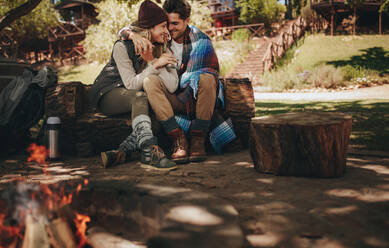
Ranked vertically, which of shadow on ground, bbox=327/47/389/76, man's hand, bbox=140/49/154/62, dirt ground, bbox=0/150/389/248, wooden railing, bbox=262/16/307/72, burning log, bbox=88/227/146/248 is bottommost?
burning log, bbox=88/227/146/248

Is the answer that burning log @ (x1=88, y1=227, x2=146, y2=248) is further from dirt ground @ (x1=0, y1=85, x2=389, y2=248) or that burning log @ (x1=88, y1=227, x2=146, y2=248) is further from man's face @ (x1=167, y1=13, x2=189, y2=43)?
man's face @ (x1=167, y1=13, x2=189, y2=43)

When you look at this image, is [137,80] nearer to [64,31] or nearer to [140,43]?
[140,43]

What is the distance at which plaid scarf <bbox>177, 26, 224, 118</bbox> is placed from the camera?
11.9 feet

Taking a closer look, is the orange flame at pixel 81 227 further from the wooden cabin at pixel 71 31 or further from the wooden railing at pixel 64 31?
the wooden railing at pixel 64 31

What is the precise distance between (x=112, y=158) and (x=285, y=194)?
188cm

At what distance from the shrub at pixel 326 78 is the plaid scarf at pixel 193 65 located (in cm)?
995

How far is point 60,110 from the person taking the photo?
386cm

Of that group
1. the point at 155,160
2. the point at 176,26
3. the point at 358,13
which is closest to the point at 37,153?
the point at 155,160

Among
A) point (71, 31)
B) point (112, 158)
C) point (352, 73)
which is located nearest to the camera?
point (112, 158)

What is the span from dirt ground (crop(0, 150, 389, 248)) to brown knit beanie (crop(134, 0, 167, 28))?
1588 mm

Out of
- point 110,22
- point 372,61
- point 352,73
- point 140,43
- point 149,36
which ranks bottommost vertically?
point 140,43

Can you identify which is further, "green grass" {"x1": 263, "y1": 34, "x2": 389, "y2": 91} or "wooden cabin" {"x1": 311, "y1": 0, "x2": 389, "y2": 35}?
"wooden cabin" {"x1": 311, "y1": 0, "x2": 389, "y2": 35}

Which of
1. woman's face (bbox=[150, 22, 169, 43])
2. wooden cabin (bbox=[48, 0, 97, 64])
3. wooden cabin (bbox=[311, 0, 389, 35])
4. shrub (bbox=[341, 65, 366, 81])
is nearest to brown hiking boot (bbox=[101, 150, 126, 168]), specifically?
woman's face (bbox=[150, 22, 169, 43])

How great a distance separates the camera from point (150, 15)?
3.39 m
